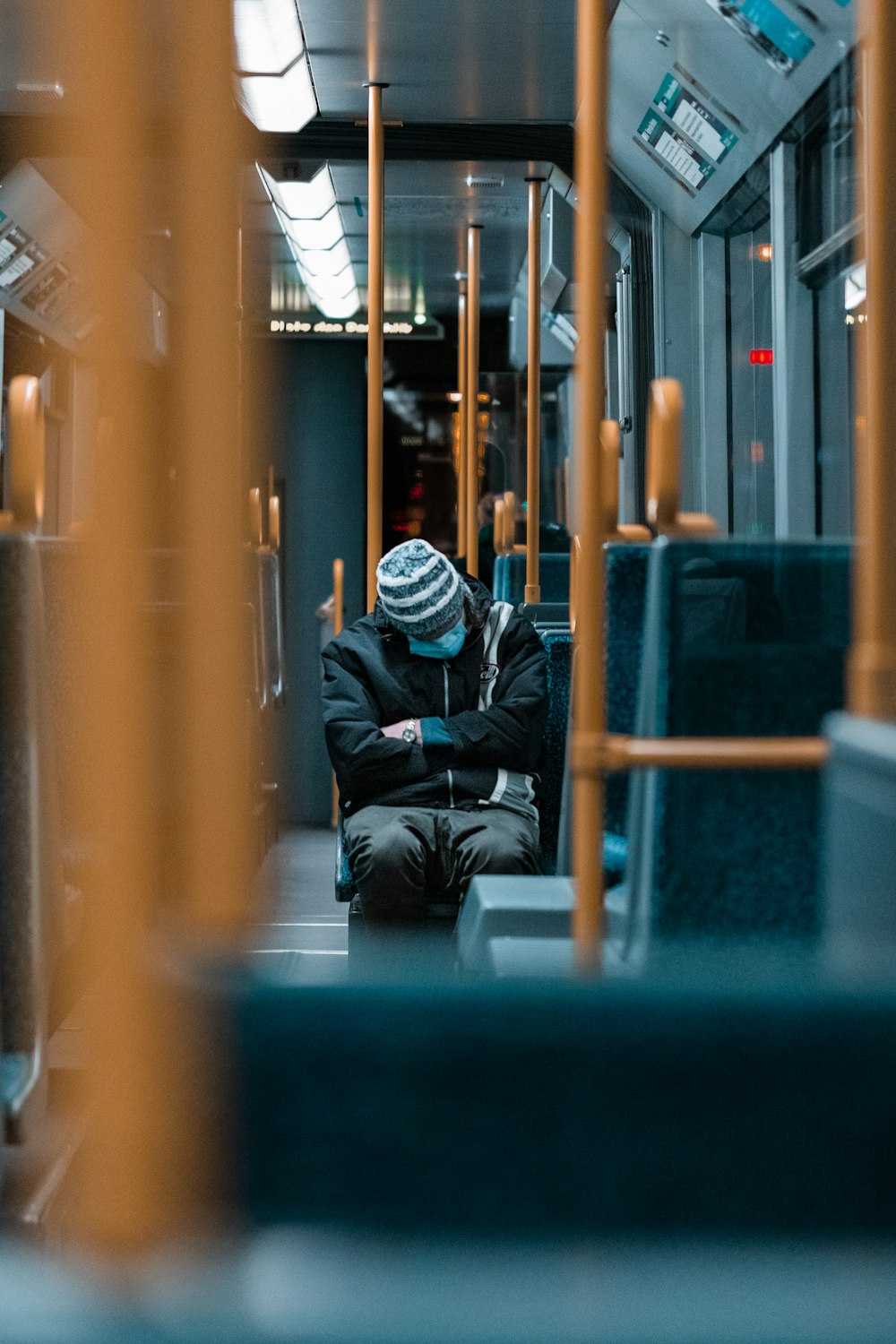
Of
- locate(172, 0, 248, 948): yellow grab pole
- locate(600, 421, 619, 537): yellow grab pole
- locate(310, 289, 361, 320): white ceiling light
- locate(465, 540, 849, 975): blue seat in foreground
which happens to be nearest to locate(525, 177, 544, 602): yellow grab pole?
locate(600, 421, 619, 537): yellow grab pole

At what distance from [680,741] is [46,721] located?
0.84 m

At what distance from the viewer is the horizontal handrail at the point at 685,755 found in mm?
1519

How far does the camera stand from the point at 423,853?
3559 millimetres

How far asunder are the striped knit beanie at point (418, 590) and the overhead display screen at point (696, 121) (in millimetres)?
1662

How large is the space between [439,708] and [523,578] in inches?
86.6

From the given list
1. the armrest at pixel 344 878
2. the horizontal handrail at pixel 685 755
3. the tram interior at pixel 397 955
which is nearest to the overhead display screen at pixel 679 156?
the armrest at pixel 344 878

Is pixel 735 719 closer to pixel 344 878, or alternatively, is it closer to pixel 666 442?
pixel 666 442

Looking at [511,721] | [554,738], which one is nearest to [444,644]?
[511,721]

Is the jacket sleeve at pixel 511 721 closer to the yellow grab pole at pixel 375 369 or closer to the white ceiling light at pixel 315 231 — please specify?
the yellow grab pole at pixel 375 369

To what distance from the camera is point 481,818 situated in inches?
143

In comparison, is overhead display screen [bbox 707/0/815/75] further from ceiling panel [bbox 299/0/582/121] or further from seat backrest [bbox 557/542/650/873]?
seat backrest [bbox 557/542/650/873]

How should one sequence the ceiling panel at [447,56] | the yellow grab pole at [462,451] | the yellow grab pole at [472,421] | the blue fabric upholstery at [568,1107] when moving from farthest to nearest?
the yellow grab pole at [462,451], the yellow grab pole at [472,421], the ceiling panel at [447,56], the blue fabric upholstery at [568,1107]

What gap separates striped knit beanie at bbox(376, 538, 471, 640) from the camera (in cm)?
368

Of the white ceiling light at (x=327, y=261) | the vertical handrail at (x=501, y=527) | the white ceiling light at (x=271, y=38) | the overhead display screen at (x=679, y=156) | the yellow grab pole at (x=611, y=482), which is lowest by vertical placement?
the yellow grab pole at (x=611, y=482)
